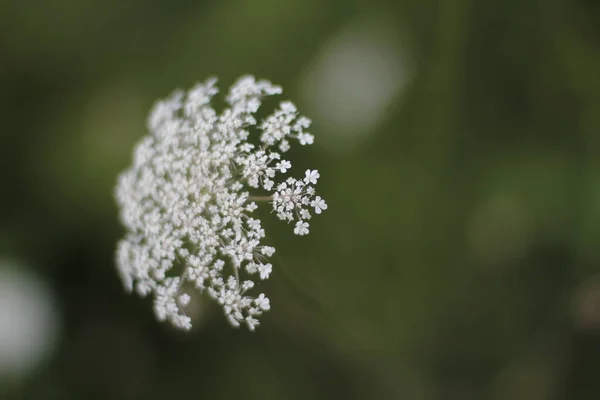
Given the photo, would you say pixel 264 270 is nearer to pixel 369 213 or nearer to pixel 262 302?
pixel 262 302

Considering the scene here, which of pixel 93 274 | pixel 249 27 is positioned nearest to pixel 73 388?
pixel 93 274

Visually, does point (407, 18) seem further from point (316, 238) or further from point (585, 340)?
point (585, 340)

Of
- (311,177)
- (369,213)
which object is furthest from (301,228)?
(369,213)

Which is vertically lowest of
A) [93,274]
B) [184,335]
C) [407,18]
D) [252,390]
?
[252,390]

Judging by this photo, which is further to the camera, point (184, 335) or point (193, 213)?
point (184, 335)

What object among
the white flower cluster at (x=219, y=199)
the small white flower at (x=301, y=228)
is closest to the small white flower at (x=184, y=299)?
the white flower cluster at (x=219, y=199)

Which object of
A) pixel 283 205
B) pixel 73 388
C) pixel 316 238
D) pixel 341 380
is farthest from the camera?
pixel 73 388

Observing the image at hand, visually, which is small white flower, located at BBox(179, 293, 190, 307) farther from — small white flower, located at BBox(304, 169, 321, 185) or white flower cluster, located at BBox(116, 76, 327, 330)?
A: small white flower, located at BBox(304, 169, 321, 185)
